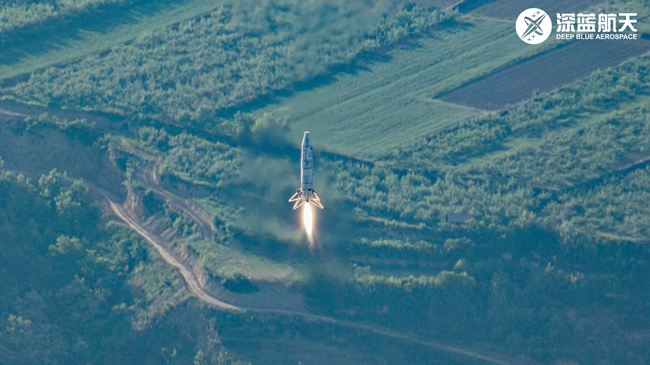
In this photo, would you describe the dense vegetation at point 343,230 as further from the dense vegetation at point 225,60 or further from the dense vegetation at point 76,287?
the dense vegetation at point 225,60

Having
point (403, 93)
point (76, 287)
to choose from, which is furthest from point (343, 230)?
point (76, 287)

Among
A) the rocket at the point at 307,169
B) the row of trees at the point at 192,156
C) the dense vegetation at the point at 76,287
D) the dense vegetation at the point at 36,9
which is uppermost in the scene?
the dense vegetation at the point at 36,9

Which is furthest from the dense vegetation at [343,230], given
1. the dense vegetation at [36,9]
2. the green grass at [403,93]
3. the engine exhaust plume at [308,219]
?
the dense vegetation at [36,9]

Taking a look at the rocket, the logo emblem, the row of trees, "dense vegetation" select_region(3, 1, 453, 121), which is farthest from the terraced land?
the rocket

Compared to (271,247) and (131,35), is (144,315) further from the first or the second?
(131,35)

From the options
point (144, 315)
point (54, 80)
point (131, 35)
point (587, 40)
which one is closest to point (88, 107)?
point (54, 80)

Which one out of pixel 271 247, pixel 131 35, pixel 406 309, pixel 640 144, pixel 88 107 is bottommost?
pixel 406 309
